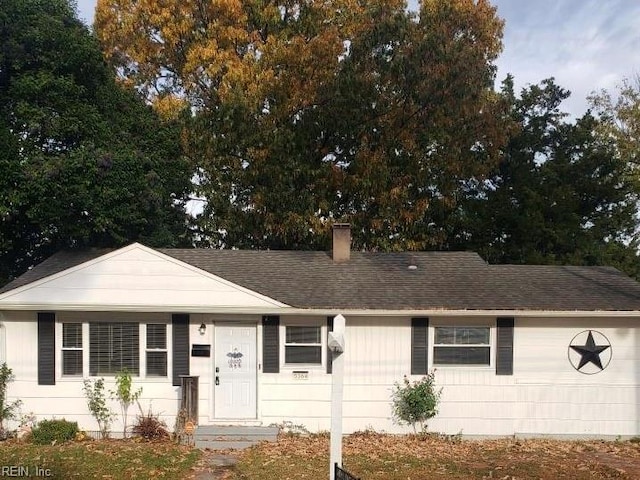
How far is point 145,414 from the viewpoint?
460 inches

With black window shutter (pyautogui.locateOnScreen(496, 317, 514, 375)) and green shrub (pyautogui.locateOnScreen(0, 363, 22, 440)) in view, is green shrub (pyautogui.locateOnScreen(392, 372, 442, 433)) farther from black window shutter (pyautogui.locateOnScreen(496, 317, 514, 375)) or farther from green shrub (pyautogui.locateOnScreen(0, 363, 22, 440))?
green shrub (pyautogui.locateOnScreen(0, 363, 22, 440))

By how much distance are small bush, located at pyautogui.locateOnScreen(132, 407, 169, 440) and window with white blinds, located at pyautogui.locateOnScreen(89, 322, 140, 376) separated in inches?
34.9

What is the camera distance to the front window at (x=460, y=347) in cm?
1203

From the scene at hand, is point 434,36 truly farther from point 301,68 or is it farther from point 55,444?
point 55,444

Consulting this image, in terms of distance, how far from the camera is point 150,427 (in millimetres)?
11383

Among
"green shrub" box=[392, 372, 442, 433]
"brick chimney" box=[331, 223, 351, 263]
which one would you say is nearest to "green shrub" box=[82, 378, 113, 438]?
"green shrub" box=[392, 372, 442, 433]

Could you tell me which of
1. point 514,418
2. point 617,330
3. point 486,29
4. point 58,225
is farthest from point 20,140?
point 486,29

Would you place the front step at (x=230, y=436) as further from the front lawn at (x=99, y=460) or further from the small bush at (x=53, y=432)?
the small bush at (x=53, y=432)

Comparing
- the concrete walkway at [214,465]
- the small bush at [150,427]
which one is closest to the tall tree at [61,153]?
the small bush at [150,427]

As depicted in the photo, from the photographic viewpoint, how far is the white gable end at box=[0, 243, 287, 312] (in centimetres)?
1145

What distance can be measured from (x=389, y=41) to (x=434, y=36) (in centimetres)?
147

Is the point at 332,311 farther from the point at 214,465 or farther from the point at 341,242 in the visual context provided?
the point at 214,465

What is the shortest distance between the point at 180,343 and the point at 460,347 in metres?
5.80

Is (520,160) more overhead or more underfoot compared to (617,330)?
more overhead
